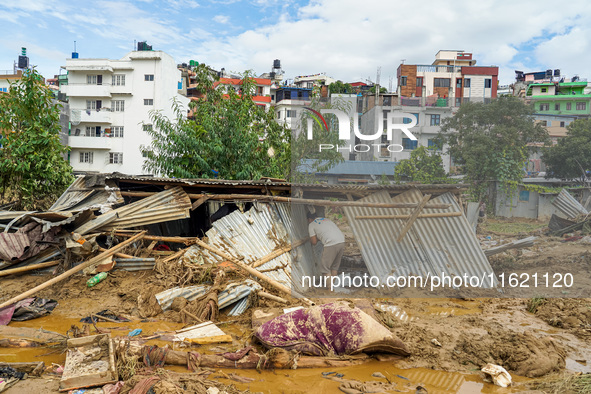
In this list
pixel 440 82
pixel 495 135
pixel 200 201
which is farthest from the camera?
pixel 440 82

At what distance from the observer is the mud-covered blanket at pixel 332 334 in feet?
15.9

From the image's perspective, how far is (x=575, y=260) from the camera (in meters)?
9.09

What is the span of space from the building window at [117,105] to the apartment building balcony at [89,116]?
0.88m

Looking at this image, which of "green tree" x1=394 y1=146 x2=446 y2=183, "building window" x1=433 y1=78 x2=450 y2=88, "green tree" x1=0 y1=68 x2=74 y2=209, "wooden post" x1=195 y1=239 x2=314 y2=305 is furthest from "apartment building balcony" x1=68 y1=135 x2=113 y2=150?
"green tree" x1=394 y1=146 x2=446 y2=183

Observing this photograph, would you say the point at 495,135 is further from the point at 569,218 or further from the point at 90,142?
the point at 90,142

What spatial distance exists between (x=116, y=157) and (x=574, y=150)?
31642 mm

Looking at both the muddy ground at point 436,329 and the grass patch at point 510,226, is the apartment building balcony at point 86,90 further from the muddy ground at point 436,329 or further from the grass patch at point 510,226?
the grass patch at point 510,226

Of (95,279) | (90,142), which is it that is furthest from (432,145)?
(90,142)

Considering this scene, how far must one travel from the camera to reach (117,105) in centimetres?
3197

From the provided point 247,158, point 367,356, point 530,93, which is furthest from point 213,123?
point 530,93

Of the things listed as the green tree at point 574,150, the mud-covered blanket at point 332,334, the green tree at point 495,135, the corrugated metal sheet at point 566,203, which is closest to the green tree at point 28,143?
the mud-covered blanket at point 332,334

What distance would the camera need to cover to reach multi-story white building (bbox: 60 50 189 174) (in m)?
31.1

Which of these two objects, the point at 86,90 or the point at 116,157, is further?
the point at 116,157

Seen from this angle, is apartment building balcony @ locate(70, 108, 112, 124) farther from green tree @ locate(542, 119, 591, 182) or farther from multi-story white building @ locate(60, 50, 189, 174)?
green tree @ locate(542, 119, 591, 182)
